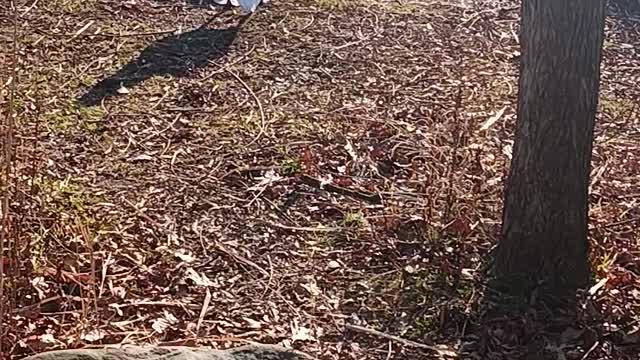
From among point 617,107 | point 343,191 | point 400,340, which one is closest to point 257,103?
point 343,191

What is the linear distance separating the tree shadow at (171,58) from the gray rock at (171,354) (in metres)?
2.65

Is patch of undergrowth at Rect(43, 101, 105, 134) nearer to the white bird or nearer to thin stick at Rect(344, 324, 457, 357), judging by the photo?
the white bird

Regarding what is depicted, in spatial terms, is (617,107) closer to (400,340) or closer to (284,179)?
(284,179)

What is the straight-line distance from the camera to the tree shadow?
539cm

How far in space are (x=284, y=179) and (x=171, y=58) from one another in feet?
5.51

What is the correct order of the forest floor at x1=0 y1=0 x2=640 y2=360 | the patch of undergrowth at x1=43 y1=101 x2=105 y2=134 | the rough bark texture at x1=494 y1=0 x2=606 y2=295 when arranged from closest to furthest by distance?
the rough bark texture at x1=494 y1=0 x2=606 y2=295, the forest floor at x1=0 y1=0 x2=640 y2=360, the patch of undergrowth at x1=43 y1=101 x2=105 y2=134

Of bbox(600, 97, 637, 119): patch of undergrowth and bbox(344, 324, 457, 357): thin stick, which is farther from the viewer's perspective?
bbox(600, 97, 637, 119): patch of undergrowth

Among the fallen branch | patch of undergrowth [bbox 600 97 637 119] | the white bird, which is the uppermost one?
the white bird

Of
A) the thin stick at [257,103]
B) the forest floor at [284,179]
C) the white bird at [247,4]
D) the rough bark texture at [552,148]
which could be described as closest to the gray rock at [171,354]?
the forest floor at [284,179]

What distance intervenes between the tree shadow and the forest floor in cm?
2

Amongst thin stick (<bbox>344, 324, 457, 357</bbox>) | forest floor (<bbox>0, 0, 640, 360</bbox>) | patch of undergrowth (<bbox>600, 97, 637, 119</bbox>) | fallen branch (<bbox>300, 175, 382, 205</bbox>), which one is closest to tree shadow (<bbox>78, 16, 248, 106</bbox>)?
forest floor (<bbox>0, 0, 640, 360</bbox>)

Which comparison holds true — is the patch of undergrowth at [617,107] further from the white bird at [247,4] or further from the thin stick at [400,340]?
the thin stick at [400,340]

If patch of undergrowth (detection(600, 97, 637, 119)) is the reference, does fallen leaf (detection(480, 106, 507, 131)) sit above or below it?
above

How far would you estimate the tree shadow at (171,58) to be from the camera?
539 cm
